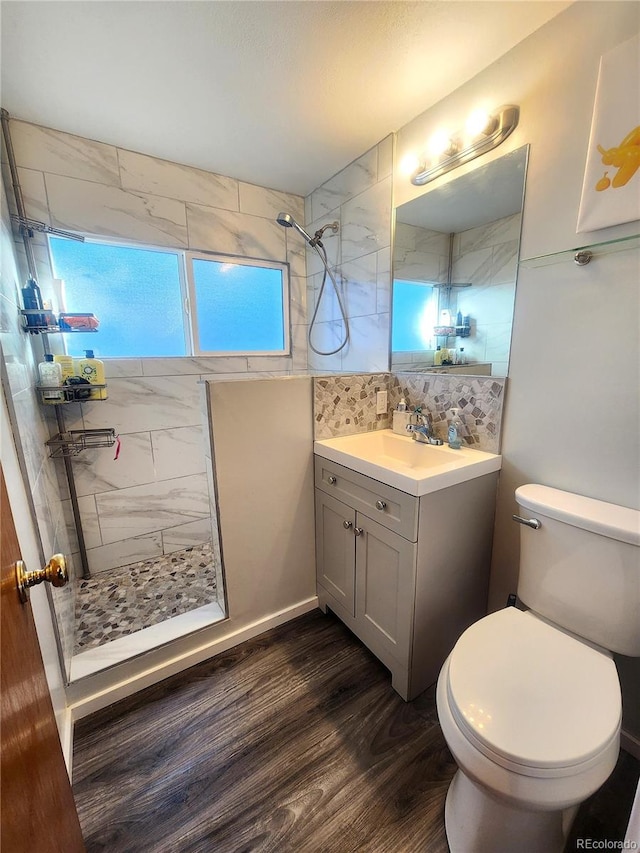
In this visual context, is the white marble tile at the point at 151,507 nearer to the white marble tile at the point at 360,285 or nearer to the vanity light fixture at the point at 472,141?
the white marble tile at the point at 360,285

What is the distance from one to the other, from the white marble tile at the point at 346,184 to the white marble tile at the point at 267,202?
0.13 meters

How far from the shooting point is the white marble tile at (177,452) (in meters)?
2.20

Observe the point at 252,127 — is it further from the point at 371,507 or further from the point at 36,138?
the point at 371,507

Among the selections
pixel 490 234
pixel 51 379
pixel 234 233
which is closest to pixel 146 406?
pixel 51 379

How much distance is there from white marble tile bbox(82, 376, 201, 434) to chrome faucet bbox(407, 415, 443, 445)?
1396mm

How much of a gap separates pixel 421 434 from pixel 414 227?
1.03 metres

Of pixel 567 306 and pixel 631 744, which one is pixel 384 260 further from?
pixel 631 744

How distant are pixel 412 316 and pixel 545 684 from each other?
1.55 m

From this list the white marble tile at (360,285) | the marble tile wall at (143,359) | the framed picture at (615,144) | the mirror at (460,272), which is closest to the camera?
the framed picture at (615,144)

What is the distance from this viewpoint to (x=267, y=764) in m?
1.16

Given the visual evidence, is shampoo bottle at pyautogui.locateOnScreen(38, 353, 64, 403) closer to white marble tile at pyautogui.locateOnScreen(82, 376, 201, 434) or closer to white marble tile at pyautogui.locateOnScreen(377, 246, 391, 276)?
white marble tile at pyautogui.locateOnScreen(82, 376, 201, 434)

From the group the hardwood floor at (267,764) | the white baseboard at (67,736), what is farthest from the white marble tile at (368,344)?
the white baseboard at (67,736)

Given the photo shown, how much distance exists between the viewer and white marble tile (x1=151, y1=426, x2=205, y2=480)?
2197mm

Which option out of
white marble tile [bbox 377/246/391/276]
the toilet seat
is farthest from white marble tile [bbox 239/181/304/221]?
the toilet seat
